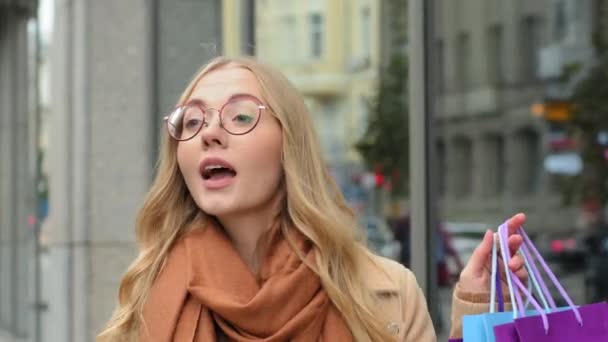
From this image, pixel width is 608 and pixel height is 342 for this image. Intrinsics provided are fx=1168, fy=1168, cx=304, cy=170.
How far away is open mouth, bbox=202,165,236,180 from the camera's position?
239cm

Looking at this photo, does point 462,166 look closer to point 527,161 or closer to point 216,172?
point 527,161

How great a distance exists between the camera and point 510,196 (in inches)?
535

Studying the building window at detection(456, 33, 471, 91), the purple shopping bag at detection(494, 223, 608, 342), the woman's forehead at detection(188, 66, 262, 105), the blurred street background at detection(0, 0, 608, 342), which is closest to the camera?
the purple shopping bag at detection(494, 223, 608, 342)

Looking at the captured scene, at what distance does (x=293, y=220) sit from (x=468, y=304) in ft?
1.31

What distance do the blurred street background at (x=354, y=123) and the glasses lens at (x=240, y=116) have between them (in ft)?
5.25

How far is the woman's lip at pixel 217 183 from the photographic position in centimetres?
237

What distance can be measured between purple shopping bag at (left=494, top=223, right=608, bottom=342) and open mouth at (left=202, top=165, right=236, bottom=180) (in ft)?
2.00

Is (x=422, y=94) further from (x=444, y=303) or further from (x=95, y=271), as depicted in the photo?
(x=444, y=303)

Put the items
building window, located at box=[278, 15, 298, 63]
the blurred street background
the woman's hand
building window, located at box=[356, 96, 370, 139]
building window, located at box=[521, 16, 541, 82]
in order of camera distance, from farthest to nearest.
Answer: building window, located at box=[278, 15, 298, 63], building window, located at box=[356, 96, 370, 139], building window, located at box=[521, 16, 541, 82], the blurred street background, the woman's hand

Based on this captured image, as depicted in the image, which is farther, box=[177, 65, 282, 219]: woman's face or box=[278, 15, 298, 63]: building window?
box=[278, 15, 298, 63]: building window

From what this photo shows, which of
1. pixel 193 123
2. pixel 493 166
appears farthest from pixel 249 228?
pixel 493 166

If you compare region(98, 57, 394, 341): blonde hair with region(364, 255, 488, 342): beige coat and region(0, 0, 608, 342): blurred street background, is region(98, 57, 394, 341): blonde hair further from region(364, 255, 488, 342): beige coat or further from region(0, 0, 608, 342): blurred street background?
region(0, 0, 608, 342): blurred street background

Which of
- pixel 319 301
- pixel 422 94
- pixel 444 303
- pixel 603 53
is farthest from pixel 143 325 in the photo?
pixel 603 53

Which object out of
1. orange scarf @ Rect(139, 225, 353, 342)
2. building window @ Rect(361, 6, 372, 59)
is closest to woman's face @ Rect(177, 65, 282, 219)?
orange scarf @ Rect(139, 225, 353, 342)
